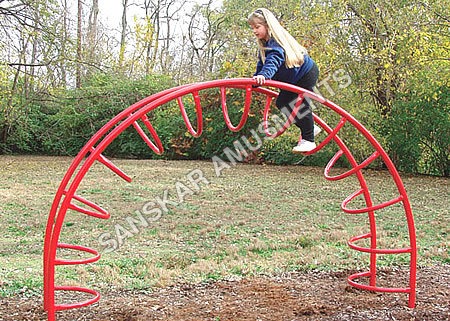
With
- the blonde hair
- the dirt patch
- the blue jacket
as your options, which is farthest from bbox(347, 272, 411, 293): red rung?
the blonde hair

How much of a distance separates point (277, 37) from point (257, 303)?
2.04m

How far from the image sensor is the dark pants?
13.6ft

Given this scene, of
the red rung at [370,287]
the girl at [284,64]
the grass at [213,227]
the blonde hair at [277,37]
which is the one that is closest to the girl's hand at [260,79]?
the girl at [284,64]

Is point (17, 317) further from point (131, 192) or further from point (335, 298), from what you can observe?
point (131, 192)

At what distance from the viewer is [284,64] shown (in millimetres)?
3984

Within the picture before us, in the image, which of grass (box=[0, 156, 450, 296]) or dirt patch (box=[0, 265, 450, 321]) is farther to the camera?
grass (box=[0, 156, 450, 296])

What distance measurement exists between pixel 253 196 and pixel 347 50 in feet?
14.5

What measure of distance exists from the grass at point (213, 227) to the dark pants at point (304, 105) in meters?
1.63

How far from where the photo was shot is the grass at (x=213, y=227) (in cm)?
524

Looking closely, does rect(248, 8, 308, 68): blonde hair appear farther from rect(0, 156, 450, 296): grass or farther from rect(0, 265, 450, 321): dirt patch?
rect(0, 156, 450, 296): grass

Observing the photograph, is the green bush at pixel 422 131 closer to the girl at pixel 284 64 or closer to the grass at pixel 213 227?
the grass at pixel 213 227

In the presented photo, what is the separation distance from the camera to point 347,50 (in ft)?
39.5

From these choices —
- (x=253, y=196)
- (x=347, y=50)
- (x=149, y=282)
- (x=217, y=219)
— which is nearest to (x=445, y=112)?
(x=347, y=50)

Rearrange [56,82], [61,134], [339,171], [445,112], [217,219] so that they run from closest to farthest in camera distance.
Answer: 1. [217,219]
2. [445,112]
3. [339,171]
4. [61,134]
5. [56,82]
